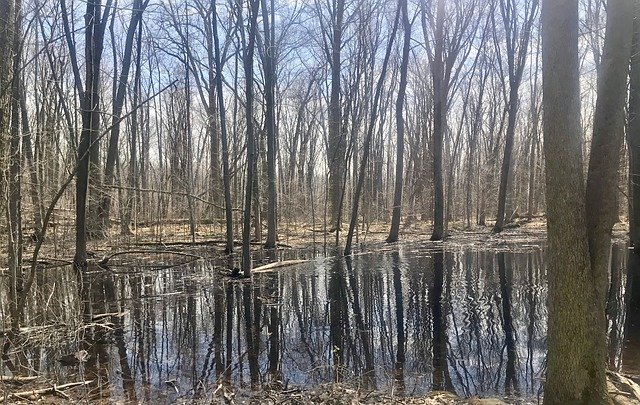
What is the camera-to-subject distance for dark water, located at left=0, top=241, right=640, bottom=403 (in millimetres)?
5633

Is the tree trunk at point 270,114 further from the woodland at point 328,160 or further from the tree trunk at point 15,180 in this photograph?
the tree trunk at point 15,180

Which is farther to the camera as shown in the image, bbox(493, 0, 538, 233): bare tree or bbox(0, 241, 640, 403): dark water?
bbox(493, 0, 538, 233): bare tree

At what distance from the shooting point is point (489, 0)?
915 inches

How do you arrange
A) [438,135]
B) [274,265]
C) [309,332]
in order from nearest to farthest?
[309,332] → [274,265] → [438,135]

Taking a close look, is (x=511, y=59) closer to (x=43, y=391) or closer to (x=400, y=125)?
(x=400, y=125)

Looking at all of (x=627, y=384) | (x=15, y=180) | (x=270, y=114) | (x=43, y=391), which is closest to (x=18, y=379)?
(x=43, y=391)

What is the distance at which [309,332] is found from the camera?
7629mm

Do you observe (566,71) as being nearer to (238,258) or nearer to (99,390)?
(99,390)

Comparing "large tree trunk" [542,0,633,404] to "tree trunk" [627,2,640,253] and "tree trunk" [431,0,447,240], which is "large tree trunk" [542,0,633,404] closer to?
"tree trunk" [627,2,640,253]

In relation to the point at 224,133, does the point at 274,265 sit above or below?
below

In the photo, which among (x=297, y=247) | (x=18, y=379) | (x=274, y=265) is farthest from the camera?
(x=297, y=247)

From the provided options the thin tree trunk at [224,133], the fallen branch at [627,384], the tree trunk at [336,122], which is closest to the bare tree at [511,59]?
the tree trunk at [336,122]

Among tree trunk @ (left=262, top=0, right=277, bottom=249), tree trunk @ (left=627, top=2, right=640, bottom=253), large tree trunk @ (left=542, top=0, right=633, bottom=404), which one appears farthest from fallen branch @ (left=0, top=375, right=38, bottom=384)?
tree trunk @ (left=262, top=0, right=277, bottom=249)

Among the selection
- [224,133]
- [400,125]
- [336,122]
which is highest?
[336,122]
